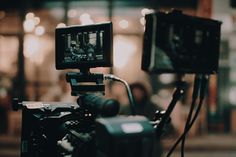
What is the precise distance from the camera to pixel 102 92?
2.25 meters

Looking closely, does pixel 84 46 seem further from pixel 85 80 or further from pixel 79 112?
pixel 79 112

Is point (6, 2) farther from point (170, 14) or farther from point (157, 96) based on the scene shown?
point (170, 14)

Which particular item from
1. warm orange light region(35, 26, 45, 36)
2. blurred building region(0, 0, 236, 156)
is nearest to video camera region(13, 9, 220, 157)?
blurred building region(0, 0, 236, 156)

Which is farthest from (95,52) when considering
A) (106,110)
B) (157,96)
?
(157,96)

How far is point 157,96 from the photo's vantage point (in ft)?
39.2

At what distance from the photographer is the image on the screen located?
227cm

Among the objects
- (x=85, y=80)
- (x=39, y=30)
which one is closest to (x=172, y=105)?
(x=85, y=80)

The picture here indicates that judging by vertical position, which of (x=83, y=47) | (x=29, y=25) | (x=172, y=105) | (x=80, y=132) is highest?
(x=29, y=25)

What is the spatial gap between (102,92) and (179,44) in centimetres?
62

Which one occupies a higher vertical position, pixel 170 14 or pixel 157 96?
pixel 170 14

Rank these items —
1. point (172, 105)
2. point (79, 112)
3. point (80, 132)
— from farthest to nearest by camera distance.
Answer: point (79, 112), point (80, 132), point (172, 105)

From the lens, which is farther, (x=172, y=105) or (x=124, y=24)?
(x=124, y=24)

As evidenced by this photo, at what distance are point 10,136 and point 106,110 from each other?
10.5 meters

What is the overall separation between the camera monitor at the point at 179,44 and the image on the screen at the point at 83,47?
555mm
